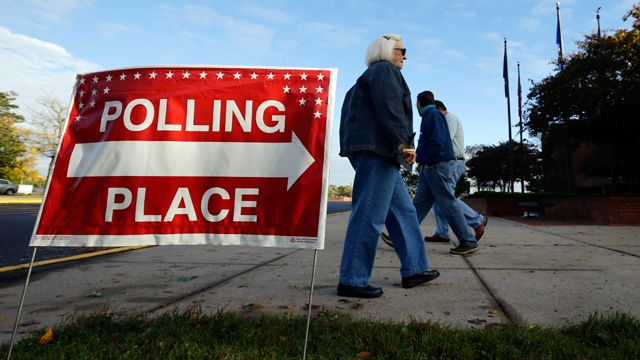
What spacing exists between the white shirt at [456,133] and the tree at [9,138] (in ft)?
159

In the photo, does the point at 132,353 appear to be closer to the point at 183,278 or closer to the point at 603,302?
the point at 183,278

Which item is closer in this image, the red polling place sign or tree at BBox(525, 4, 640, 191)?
the red polling place sign

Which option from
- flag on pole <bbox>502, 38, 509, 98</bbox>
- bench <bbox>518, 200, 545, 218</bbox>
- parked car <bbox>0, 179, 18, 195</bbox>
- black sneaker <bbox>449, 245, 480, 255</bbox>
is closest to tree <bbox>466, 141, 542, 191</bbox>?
flag on pole <bbox>502, 38, 509, 98</bbox>

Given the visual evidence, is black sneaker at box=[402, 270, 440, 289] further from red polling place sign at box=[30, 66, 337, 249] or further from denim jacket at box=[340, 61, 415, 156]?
red polling place sign at box=[30, 66, 337, 249]

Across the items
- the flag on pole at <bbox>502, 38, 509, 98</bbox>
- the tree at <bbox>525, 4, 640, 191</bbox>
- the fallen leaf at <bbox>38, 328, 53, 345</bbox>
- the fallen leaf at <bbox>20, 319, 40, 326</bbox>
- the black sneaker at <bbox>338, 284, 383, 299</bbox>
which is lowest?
the fallen leaf at <bbox>20, 319, 40, 326</bbox>

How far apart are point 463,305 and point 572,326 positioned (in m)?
0.63

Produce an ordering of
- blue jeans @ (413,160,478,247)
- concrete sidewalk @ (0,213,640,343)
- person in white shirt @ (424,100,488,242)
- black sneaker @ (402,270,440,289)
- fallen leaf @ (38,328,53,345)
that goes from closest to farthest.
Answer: fallen leaf @ (38,328,53,345) → concrete sidewalk @ (0,213,640,343) → black sneaker @ (402,270,440,289) → blue jeans @ (413,160,478,247) → person in white shirt @ (424,100,488,242)

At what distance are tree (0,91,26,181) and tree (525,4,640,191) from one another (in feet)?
154

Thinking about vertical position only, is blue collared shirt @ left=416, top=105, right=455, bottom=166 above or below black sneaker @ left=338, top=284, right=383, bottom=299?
above

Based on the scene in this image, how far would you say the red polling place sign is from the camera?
2.04 metres

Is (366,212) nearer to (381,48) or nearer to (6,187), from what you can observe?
(381,48)

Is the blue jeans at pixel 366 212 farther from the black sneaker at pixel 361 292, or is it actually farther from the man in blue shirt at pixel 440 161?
the man in blue shirt at pixel 440 161

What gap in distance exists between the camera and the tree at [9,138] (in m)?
40.7

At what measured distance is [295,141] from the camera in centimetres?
210
